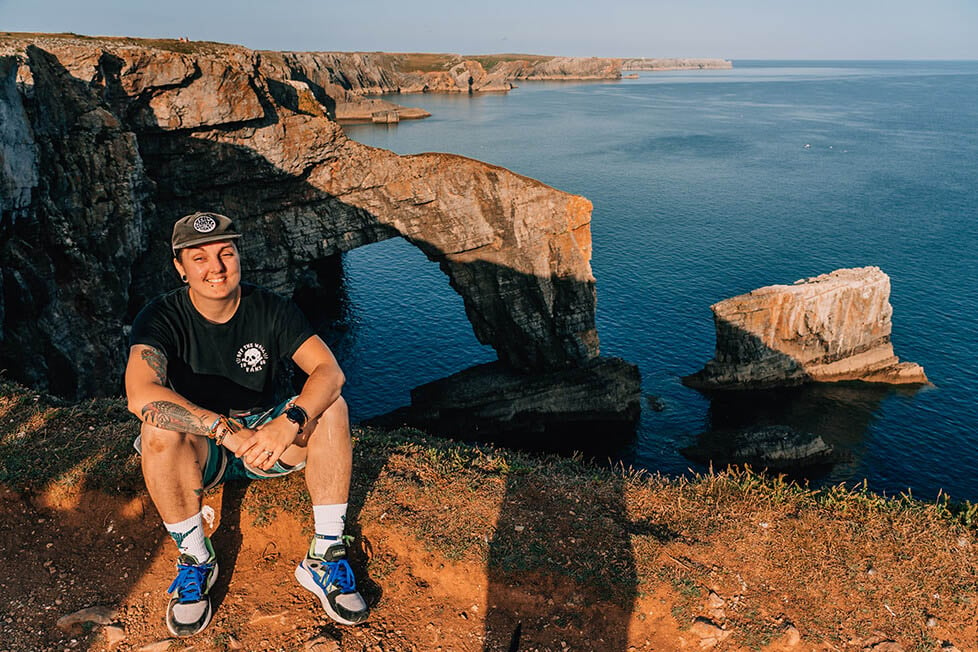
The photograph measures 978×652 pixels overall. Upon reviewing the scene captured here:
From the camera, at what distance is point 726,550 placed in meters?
7.44

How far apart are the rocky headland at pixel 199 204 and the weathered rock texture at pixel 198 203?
83 mm

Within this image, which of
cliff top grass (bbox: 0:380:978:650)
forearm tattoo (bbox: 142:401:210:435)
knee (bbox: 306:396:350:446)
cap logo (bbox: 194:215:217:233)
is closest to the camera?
forearm tattoo (bbox: 142:401:210:435)

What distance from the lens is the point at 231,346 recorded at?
6.36m

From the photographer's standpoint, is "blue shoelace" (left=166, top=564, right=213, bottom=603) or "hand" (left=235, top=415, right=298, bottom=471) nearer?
"hand" (left=235, top=415, right=298, bottom=471)

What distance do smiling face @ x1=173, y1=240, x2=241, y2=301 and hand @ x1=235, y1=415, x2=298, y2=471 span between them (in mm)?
1451

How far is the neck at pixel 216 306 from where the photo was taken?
6156mm

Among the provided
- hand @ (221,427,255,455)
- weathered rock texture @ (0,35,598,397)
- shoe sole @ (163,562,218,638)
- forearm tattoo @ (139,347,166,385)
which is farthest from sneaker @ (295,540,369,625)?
weathered rock texture @ (0,35,598,397)

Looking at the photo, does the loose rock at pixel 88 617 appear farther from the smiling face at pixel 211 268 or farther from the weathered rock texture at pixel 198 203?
the weathered rock texture at pixel 198 203

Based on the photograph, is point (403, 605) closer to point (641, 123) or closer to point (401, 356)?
point (401, 356)

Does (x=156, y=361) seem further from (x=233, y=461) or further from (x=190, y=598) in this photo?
(x=190, y=598)

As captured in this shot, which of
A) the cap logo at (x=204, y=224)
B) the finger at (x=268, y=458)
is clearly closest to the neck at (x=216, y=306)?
the cap logo at (x=204, y=224)

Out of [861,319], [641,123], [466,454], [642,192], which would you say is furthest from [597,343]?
[641,123]

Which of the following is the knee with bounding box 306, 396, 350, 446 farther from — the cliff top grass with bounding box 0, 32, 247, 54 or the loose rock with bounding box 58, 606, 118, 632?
the cliff top grass with bounding box 0, 32, 247, 54

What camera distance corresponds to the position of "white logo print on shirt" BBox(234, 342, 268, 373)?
21.1ft
